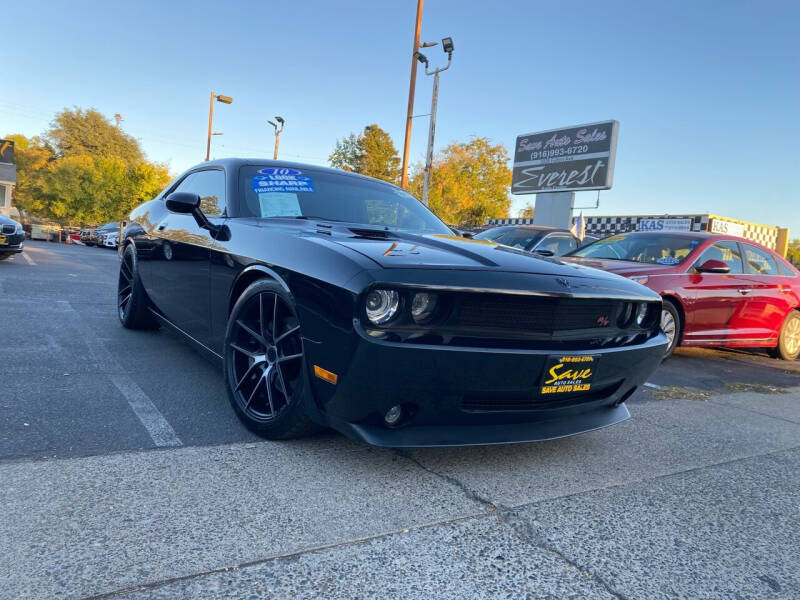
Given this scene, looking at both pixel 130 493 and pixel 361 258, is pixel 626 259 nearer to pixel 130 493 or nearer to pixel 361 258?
pixel 361 258

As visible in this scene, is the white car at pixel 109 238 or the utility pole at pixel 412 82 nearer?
the utility pole at pixel 412 82

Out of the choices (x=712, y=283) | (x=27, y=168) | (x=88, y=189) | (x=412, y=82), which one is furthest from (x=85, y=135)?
(x=712, y=283)

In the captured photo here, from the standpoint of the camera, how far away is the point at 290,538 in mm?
1715

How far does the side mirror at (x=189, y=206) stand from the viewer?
122 inches

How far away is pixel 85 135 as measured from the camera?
51.5 m

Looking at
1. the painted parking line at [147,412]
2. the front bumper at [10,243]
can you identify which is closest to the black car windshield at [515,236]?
the painted parking line at [147,412]

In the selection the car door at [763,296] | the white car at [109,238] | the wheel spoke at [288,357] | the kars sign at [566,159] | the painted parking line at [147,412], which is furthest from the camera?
the white car at [109,238]

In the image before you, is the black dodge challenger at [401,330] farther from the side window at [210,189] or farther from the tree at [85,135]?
the tree at [85,135]

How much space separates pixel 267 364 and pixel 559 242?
773 centimetres

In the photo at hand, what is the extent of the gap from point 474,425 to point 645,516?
2.24 feet

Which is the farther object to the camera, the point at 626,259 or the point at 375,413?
the point at 626,259

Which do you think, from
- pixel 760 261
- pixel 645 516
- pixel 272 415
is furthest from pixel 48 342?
pixel 760 261

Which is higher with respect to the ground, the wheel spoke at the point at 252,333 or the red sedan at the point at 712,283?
the red sedan at the point at 712,283

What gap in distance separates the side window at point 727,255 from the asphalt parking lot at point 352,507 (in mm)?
2864
